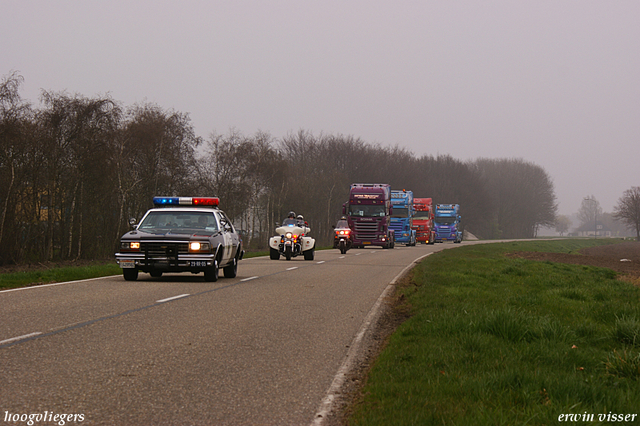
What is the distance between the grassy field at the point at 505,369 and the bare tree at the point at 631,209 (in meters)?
111

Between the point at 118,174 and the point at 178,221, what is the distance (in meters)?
25.1

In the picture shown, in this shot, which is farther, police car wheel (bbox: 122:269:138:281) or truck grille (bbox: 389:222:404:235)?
truck grille (bbox: 389:222:404:235)

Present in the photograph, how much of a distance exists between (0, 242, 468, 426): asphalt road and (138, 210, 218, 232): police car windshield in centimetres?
306

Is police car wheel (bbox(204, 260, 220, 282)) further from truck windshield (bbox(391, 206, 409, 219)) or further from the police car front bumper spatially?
truck windshield (bbox(391, 206, 409, 219))

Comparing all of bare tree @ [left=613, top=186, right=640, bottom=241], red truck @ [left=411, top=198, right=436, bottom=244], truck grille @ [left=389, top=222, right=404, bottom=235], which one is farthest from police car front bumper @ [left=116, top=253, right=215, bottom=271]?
bare tree @ [left=613, top=186, right=640, bottom=241]

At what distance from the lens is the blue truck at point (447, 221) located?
7212cm

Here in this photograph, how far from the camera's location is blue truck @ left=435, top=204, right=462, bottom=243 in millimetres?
72125

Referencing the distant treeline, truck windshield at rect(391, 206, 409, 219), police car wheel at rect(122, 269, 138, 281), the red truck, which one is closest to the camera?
police car wheel at rect(122, 269, 138, 281)

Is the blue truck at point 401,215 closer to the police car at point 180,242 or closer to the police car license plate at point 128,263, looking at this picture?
the police car at point 180,242

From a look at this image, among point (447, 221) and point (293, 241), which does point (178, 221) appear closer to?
point (293, 241)

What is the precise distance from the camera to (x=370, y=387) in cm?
A: 539

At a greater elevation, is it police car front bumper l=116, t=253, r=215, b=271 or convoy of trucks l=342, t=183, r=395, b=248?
convoy of trucks l=342, t=183, r=395, b=248

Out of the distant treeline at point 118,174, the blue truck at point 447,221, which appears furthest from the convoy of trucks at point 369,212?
the blue truck at point 447,221

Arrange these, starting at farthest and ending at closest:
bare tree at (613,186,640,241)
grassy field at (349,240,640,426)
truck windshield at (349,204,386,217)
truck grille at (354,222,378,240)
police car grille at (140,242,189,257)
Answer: bare tree at (613,186,640,241)
truck grille at (354,222,378,240)
truck windshield at (349,204,386,217)
police car grille at (140,242,189,257)
grassy field at (349,240,640,426)
